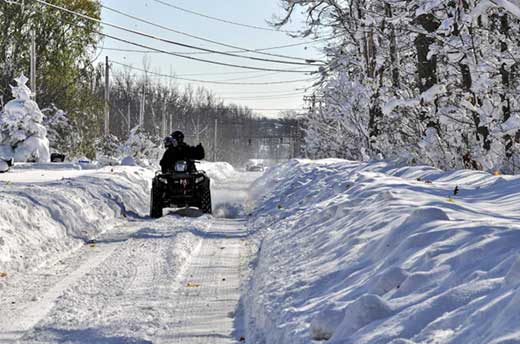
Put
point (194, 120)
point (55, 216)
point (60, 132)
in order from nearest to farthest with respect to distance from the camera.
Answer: point (55, 216)
point (60, 132)
point (194, 120)

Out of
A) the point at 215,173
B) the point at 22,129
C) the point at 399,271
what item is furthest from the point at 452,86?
the point at 215,173

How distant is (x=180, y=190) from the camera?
14930mm

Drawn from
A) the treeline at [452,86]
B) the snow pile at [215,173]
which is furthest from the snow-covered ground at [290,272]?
the snow pile at [215,173]

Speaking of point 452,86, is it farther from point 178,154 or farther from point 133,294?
point 133,294

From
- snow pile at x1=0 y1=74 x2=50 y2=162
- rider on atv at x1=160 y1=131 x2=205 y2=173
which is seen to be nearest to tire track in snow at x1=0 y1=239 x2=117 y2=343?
rider on atv at x1=160 y1=131 x2=205 y2=173

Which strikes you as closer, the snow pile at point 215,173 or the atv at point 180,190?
the atv at point 180,190

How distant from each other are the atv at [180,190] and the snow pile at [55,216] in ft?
2.93

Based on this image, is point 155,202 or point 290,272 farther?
point 155,202

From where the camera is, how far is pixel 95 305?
6336mm

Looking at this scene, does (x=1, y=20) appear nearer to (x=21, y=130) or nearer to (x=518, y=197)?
(x=21, y=130)

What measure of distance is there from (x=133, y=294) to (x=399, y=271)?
305cm

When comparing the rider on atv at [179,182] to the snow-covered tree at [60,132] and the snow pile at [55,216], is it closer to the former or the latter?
the snow pile at [55,216]

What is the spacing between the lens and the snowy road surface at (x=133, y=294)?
18.1 feet

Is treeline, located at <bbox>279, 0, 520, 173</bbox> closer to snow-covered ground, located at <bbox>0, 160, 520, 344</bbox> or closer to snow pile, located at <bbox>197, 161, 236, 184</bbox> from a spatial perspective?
snow-covered ground, located at <bbox>0, 160, 520, 344</bbox>
